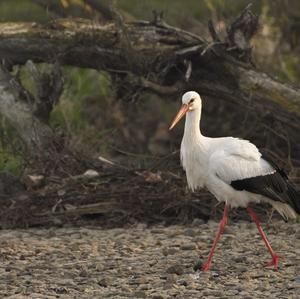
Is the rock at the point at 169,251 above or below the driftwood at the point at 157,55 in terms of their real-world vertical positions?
below

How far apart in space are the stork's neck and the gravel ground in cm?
94

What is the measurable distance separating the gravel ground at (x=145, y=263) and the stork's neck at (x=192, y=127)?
939 mm

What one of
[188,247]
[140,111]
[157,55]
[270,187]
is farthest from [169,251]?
[140,111]

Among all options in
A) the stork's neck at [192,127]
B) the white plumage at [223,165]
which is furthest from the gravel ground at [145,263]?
the stork's neck at [192,127]

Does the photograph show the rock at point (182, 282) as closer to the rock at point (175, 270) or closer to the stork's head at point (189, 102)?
the rock at point (175, 270)

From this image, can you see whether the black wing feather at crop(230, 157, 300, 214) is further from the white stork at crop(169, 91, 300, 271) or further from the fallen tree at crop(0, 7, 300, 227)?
the fallen tree at crop(0, 7, 300, 227)

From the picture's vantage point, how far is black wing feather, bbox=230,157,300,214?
7.26 meters

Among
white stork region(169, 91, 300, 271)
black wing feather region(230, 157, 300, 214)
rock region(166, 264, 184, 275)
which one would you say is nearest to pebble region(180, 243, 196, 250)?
white stork region(169, 91, 300, 271)

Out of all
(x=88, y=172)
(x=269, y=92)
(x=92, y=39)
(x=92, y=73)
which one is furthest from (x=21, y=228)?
(x=92, y=73)

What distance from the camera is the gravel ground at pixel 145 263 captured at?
20.4ft

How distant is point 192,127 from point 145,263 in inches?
48.6

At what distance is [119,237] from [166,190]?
38.2 inches

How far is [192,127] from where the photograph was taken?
758 centimetres

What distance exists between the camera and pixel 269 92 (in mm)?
8883
